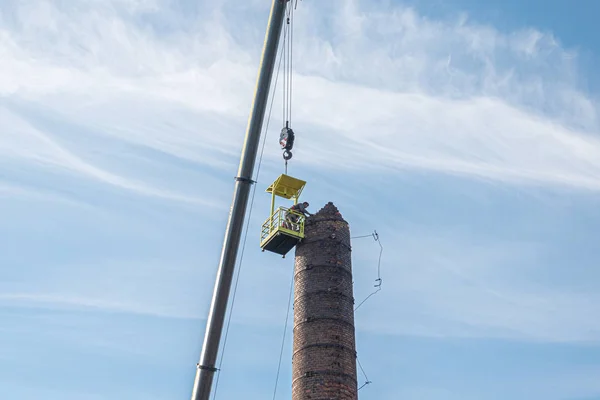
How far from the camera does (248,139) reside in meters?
15.3

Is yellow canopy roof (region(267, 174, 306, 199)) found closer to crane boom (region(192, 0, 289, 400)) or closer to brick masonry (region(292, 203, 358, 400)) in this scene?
brick masonry (region(292, 203, 358, 400))

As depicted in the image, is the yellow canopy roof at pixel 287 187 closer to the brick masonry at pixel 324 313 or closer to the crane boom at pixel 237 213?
the brick masonry at pixel 324 313

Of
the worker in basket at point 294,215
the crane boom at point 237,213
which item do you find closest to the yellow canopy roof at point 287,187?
the worker in basket at point 294,215

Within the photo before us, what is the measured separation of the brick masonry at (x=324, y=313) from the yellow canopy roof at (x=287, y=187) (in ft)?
3.87

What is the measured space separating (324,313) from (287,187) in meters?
4.52

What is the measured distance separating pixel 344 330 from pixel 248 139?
262 inches

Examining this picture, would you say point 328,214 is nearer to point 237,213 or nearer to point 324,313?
point 324,313

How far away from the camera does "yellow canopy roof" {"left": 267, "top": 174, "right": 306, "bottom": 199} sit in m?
21.2

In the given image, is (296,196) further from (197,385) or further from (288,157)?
(197,385)

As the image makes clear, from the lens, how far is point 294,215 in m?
20.5

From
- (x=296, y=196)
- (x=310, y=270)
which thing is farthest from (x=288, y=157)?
(x=310, y=270)

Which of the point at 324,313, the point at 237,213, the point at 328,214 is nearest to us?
the point at 237,213

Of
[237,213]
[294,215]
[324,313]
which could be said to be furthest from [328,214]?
[237,213]

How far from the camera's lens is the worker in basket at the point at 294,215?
2027cm
